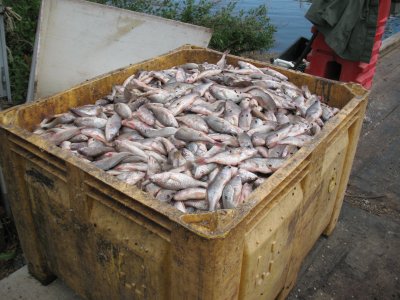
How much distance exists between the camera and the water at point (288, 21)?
1037 cm

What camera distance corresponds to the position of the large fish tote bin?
5.88ft

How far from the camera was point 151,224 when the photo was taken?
193 centimetres

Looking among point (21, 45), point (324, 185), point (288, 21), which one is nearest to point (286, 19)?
point (288, 21)

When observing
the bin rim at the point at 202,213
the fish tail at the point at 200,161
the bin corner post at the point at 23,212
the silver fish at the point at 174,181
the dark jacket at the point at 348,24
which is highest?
the dark jacket at the point at 348,24

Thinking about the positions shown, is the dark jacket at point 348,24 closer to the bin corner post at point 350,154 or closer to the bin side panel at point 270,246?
the bin corner post at point 350,154

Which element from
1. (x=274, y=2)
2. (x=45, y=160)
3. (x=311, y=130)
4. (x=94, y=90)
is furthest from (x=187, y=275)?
(x=274, y=2)

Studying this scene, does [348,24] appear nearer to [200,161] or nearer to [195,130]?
[195,130]

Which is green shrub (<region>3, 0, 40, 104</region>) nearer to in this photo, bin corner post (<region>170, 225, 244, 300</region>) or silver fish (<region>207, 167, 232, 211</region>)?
silver fish (<region>207, 167, 232, 211</region>)

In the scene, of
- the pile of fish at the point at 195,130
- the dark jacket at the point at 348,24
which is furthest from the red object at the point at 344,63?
the pile of fish at the point at 195,130

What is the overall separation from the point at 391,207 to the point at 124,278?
3.04 m

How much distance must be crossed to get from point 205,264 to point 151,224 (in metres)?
0.35

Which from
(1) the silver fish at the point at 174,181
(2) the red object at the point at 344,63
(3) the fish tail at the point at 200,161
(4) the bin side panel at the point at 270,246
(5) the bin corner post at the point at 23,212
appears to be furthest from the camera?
(2) the red object at the point at 344,63

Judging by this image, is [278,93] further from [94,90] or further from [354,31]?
[354,31]

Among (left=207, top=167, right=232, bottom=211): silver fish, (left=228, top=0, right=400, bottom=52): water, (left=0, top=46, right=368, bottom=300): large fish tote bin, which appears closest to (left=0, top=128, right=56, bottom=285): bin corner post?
(left=0, top=46, right=368, bottom=300): large fish tote bin
